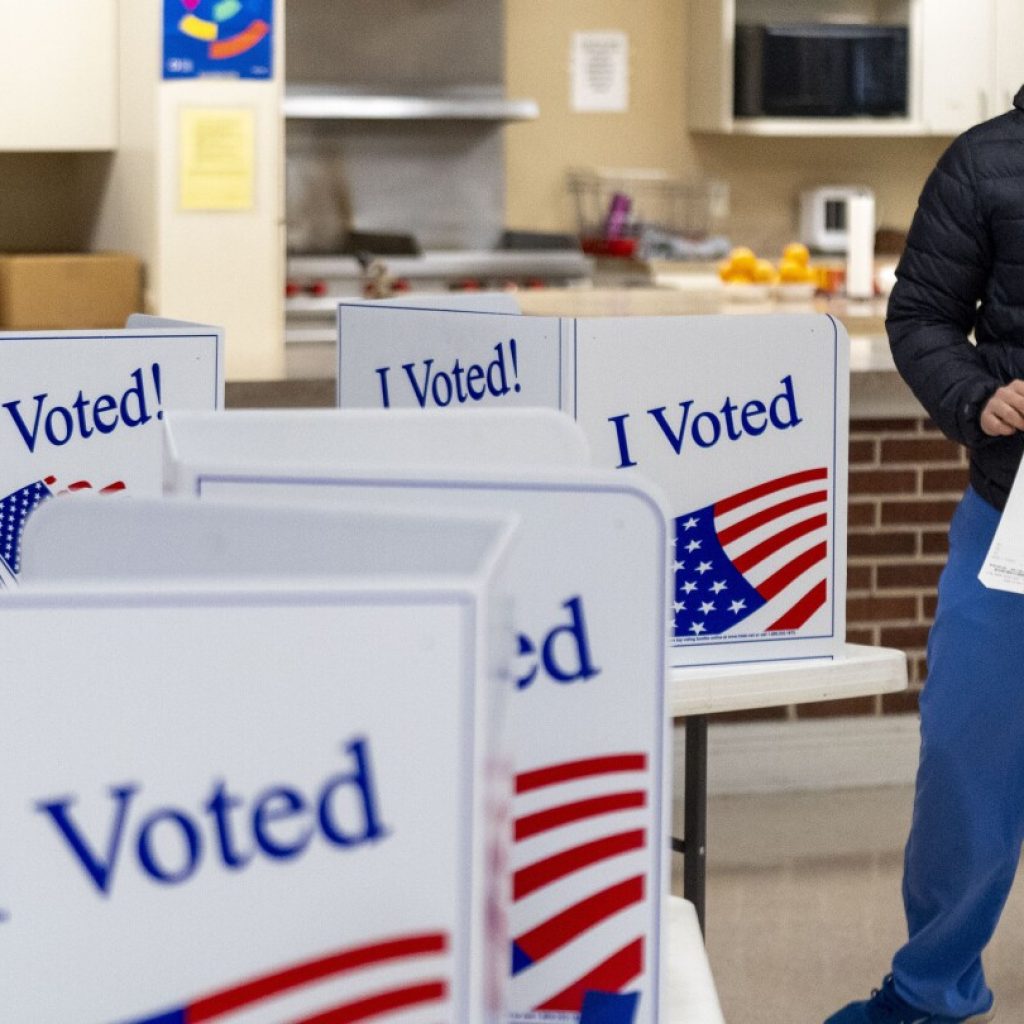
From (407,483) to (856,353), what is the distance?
9.94 ft

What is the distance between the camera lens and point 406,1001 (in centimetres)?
81

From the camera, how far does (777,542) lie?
1998mm

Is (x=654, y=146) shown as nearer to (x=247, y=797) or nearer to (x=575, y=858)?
(x=575, y=858)

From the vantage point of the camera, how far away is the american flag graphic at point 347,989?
0.80 m

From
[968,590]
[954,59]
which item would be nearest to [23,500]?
[968,590]

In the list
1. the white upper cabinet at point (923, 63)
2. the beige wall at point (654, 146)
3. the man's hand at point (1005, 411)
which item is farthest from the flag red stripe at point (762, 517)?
the beige wall at point (654, 146)

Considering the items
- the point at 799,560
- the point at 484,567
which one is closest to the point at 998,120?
the point at 799,560

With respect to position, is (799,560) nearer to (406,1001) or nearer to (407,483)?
(407,483)

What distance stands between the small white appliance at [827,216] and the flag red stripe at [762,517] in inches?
210

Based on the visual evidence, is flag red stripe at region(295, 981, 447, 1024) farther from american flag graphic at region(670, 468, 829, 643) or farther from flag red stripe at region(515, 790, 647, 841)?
american flag graphic at region(670, 468, 829, 643)

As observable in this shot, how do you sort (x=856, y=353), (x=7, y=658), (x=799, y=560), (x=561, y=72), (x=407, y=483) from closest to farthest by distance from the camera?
(x=7, y=658) → (x=407, y=483) → (x=799, y=560) → (x=856, y=353) → (x=561, y=72)

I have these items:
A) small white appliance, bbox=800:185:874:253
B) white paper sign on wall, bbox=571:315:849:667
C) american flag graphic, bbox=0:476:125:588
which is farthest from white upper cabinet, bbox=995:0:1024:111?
american flag graphic, bbox=0:476:125:588

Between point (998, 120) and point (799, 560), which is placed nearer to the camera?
point (799, 560)

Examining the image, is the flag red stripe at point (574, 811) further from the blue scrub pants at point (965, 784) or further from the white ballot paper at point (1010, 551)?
the blue scrub pants at point (965, 784)
